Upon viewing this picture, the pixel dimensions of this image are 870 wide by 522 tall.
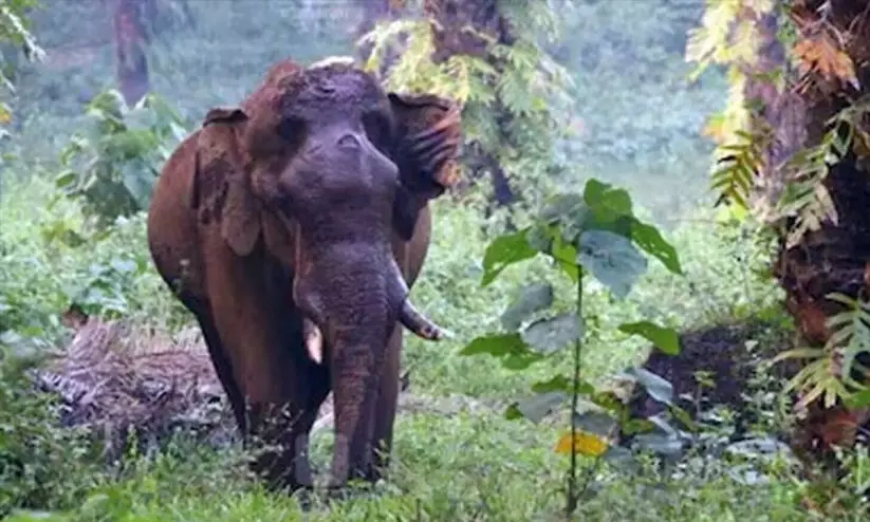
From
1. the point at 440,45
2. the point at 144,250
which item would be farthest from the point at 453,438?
the point at 440,45

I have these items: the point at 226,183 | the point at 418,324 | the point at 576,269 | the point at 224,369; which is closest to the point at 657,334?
the point at 576,269

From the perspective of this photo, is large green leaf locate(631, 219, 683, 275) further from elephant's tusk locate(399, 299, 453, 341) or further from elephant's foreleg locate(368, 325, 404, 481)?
elephant's foreleg locate(368, 325, 404, 481)

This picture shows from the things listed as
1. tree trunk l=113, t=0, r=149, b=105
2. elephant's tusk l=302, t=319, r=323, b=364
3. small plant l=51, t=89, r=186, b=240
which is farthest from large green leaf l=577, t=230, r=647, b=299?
tree trunk l=113, t=0, r=149, b=105

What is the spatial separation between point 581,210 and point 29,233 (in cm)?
1093

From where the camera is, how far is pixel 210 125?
7.37 metres

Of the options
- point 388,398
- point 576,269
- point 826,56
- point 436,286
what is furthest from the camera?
point 436,286

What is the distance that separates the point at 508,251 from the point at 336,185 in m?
1.73

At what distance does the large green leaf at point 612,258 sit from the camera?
489 cm

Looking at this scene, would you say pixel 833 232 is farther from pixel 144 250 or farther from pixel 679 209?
pixel 679 209

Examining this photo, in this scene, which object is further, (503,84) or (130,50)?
(130,50)

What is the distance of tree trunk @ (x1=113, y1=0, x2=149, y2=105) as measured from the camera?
21.1m

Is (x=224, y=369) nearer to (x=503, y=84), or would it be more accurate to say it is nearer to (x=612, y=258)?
(x=612, y=258)

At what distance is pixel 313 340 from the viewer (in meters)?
7.04

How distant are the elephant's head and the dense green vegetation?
507 mm
